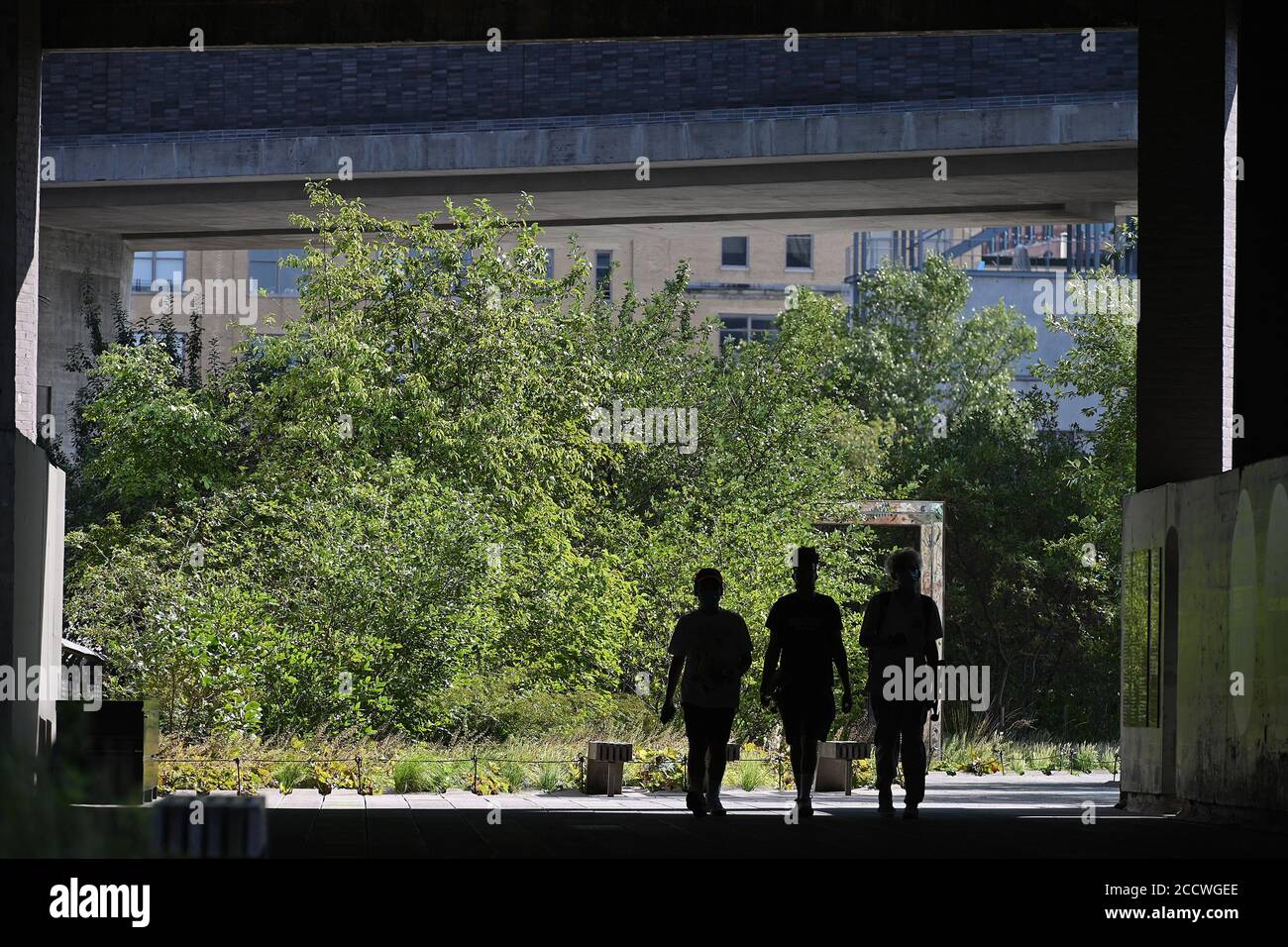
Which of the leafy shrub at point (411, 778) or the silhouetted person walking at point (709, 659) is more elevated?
the silhouetted person walking at point (709, 659)

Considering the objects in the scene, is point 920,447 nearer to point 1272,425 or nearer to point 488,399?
point 488,399

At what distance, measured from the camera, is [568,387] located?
3538cm

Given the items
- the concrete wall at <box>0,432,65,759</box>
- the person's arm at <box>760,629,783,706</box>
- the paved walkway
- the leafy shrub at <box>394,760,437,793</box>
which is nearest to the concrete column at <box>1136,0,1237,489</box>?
the paved walkway

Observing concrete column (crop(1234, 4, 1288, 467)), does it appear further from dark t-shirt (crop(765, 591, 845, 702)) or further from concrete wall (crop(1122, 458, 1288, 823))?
dark t-shirt (crop(765, 591, 845, 702))

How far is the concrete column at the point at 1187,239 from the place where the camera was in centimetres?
1838

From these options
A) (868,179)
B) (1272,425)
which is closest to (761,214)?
(868,179)

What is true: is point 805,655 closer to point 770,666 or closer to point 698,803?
point 770,666

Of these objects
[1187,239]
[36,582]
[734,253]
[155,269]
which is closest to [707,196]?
[1187,239]

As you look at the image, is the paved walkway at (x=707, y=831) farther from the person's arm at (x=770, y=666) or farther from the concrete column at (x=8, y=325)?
the concrete column at (x=8, y=325)

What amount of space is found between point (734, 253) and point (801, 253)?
311 cm

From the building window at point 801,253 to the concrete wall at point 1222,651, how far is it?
67.5m

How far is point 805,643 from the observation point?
14461mm

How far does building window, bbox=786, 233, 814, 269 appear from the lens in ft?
278

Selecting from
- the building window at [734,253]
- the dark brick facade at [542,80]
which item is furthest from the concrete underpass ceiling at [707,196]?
the building window at [734,253]
